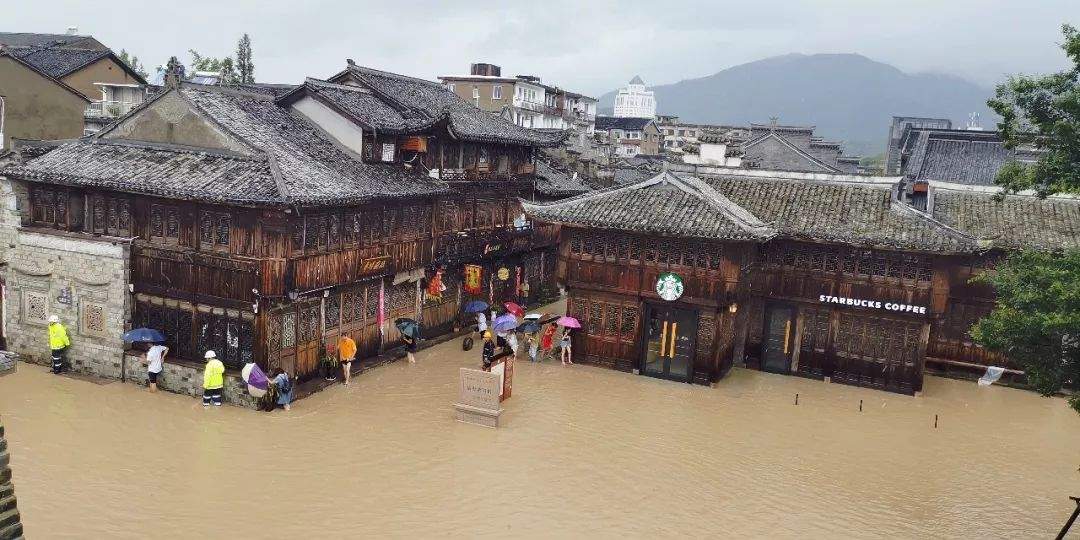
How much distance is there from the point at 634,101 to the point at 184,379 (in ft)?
466

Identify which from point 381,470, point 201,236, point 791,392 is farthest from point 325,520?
point 791,392

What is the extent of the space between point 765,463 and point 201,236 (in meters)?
16.2

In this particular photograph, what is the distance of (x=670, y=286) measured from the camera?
2630 cm

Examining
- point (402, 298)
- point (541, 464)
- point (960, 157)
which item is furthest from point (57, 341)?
point (960, 157)

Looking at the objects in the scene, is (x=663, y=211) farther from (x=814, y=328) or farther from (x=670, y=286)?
(x=814, y=328)

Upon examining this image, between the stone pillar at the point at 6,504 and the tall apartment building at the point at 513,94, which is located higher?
the tall apartment building at the point at 513,94

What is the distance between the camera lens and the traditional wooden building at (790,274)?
25.9 meters

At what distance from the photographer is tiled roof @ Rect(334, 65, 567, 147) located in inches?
1176

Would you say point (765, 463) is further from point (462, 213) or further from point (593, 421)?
point (462, 213)

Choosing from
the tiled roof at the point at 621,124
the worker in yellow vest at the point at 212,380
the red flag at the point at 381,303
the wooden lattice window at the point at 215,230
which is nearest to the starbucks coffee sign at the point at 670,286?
the red flag at the point at 381,303

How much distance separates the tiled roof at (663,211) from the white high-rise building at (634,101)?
131 meters

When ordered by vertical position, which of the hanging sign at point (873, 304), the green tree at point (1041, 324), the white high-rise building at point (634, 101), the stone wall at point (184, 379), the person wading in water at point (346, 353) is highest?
the white high-rise building at point (634, 101)

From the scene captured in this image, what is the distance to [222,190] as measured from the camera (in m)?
21.4

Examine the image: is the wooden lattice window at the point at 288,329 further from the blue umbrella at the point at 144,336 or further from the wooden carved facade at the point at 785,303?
the wooden carved facade at the point at 785,303
